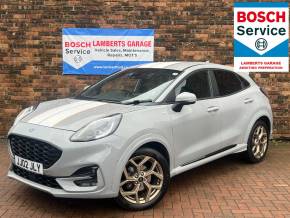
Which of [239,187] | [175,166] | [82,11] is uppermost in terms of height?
[82,11]

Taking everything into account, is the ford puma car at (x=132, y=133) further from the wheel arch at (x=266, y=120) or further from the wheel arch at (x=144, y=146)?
the wheel arch at (x=266, y=120)

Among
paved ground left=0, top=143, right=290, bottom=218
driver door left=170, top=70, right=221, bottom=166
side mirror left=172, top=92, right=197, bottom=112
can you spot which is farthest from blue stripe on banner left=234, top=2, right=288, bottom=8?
side mirror left=172, top=92, right=197, bottom=112

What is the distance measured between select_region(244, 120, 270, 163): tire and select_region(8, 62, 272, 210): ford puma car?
264mm

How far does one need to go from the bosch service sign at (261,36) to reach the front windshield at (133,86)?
304cm

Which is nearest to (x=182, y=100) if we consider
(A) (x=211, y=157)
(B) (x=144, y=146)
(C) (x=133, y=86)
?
(B) (x=144, y=146)

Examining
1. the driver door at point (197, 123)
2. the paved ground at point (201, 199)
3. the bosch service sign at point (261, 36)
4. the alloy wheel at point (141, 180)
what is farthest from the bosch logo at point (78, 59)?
the alloy wheel at point (141, 180)

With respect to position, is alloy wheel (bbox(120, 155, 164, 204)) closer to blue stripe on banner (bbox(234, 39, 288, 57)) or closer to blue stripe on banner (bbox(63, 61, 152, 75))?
blue stripe on banner (bbox(63, 61, 152, 75))

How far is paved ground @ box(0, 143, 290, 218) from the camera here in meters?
4.55

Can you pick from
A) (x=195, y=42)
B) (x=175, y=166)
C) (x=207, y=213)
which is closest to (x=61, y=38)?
(x=195, y=42)

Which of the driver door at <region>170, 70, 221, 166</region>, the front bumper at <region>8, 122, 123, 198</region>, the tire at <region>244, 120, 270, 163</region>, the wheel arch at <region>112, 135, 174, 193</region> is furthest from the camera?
the tire at <region>244, 120, 270, 163</region>

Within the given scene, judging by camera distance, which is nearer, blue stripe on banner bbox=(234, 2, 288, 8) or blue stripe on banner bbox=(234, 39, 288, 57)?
blue stripe on banner bbox=(234, 2, 288, 8)

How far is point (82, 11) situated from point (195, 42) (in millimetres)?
2294

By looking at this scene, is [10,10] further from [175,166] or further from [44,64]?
[175,166]

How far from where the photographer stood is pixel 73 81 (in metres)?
8.36
